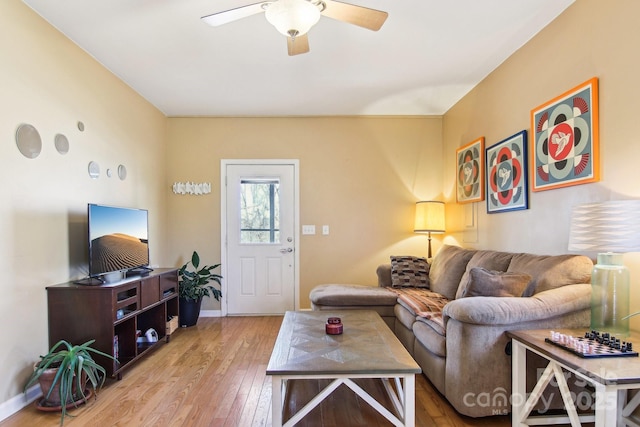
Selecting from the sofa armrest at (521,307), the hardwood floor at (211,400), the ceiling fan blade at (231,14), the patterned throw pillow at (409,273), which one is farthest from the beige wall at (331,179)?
the ceiling fan blade at (231,14)

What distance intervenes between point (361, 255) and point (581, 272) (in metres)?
2.67

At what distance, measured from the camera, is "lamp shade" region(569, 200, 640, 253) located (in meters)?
1.62

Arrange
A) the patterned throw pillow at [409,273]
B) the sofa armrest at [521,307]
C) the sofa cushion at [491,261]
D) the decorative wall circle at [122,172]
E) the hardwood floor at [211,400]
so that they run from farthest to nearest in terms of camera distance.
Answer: the patterned throw pillow at [409,273] → the decorative wall circle at [122,172] → the sofa cushion at [491,261] → the hardwood floor at [211,400] → the sofa armrest at [521,307]

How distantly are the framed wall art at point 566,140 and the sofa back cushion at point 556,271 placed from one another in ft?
1.65

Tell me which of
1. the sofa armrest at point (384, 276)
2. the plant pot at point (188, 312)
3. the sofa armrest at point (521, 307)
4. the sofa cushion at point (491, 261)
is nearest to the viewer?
the sofa armrest at point (521, 307)

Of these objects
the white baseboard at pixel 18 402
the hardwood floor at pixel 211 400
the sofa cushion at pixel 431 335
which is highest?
the sofa cushion at pixel 431 335

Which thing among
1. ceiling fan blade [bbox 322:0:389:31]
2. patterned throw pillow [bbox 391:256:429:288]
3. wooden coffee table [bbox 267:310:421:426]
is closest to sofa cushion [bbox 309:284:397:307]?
patterned throw pillow [bbox 391:256:429:288]

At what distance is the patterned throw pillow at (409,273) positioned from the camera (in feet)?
12.4

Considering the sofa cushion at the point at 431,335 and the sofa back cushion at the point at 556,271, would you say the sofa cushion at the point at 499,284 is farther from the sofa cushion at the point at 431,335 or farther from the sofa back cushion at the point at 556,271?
the sofa cushion at the point at 431,335

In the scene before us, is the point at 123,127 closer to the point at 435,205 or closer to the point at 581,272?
the point at 435,205

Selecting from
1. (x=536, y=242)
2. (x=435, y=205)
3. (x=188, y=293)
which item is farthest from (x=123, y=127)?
(x=536, y=242)

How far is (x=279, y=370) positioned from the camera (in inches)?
68.7

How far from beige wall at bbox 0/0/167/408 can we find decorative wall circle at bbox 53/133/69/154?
41 millimetres

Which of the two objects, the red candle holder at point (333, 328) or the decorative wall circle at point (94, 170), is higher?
the decorative wall circle at point (94, 170)
